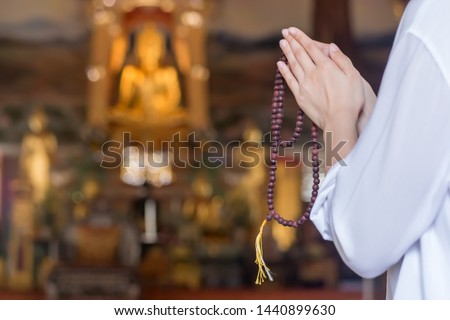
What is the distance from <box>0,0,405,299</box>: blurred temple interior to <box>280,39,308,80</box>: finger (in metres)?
10.3

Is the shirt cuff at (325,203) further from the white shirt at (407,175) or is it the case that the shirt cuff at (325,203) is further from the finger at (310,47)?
the finger at (310,47)

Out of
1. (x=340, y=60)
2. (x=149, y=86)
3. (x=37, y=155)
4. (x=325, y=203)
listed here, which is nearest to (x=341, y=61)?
(x=340, y=60)

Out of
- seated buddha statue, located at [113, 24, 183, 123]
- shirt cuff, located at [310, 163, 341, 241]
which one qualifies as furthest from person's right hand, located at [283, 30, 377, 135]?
seated buddha statue, located at [113, 24, 183, 123]

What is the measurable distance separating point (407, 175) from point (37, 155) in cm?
1292

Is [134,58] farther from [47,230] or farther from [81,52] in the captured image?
[47,230]

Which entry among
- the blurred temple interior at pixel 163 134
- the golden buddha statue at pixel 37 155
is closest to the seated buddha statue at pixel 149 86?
the blurred temple interior at pixel 163 134

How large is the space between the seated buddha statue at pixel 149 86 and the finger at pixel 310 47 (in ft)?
38.0

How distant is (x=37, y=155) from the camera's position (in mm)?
14242

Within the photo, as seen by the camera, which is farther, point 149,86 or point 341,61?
point 149,86

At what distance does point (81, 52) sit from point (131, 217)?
270cm

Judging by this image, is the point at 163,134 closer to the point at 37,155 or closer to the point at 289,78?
the point at 37,155

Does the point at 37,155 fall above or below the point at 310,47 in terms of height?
below

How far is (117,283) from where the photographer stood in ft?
34.7

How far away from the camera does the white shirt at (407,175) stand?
1715 millimetres
